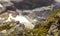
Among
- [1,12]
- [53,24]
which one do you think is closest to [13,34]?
[53,24]

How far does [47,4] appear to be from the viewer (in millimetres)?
31266

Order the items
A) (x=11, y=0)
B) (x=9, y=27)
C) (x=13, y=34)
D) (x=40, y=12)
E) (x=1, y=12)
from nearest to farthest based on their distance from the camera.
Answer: (x=13, y=34) < (x=9, y=27) < (x=1, y=12) < (x=40, y=12) < (x=11, y=0)

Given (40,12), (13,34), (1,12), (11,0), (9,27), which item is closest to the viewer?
(13,34)

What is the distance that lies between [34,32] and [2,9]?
11400mm

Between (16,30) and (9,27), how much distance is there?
138cm

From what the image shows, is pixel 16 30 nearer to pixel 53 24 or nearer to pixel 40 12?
pixel 53 24

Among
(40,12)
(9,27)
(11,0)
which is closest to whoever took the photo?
(9,27)

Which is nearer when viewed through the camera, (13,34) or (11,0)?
(13,34)

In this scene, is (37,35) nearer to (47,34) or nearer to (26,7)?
(47,34)

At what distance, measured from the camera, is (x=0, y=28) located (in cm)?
1616

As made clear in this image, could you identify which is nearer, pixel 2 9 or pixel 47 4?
pixel 2 9

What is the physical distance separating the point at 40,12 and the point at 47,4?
16.0 feet

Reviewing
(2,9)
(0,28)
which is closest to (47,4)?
(2,9)

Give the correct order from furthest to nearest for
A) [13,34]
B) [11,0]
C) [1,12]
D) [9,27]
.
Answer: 1. [11,0]
2. [1,12]
3. [9,27]
4. [13,34]
